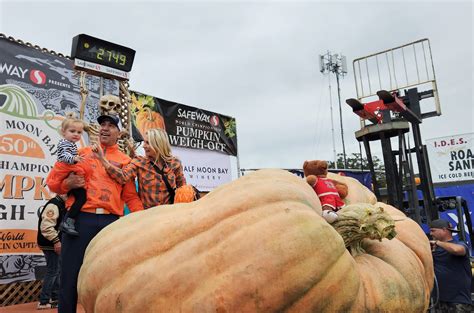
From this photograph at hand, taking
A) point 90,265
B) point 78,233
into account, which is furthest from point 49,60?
point 90,265

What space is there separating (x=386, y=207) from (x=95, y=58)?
383cm

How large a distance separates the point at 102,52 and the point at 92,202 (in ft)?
10.1

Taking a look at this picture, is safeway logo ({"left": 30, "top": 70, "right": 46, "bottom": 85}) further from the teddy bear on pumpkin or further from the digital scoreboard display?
the teddy bear on pumpkin

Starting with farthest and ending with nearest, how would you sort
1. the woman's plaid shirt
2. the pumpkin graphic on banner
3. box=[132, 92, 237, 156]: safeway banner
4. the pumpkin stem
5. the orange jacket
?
1. box=[132, 92, 237, 156]: safeway banner
2. the pumpkin graphic on banner
3. the woman's plaid shirt
4. the orange jacket
5. the pumpkin stem

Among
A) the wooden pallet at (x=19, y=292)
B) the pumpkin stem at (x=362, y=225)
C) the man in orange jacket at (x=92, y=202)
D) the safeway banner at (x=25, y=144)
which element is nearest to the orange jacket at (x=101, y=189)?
the man in orange jacket at (x=92, y=202)

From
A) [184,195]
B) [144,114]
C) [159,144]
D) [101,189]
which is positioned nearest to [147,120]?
[144,114]

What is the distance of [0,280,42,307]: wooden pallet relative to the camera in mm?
5168

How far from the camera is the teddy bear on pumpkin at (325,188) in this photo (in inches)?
80.4

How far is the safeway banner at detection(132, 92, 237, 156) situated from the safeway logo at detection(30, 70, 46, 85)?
1924mm

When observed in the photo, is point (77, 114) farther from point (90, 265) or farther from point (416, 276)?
point (416, 276)

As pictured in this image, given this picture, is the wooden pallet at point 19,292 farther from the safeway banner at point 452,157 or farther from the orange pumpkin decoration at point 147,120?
the safeway banner at point 452,157

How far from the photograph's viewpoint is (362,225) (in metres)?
1.86

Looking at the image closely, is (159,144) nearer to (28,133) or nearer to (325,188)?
(325,188)

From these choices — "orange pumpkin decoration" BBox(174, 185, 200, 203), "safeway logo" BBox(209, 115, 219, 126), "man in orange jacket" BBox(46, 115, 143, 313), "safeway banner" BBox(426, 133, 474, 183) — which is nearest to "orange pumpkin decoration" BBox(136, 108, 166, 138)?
"safeway logo" BBox(209, 115, 219, 126)
